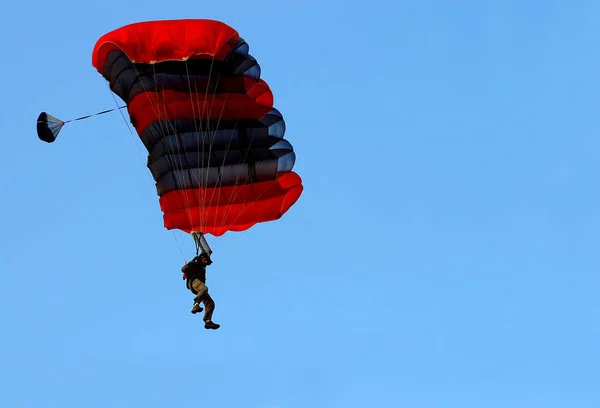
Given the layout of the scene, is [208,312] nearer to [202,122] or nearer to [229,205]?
[229,205]

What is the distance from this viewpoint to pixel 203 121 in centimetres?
3528

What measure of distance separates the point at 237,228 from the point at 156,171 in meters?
1.92

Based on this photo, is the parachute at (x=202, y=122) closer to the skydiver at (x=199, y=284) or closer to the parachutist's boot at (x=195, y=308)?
the skydiver at (x=199, y=284)

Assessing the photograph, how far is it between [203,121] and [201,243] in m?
2.28

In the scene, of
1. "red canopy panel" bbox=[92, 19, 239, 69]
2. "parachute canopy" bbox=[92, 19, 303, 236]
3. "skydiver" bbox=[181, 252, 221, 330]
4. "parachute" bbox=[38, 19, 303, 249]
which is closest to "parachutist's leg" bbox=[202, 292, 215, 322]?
"skydiver" bbox=[181, 252, 221, 330]

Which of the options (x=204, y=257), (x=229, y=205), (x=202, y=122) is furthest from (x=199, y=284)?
(x=202, y=122)

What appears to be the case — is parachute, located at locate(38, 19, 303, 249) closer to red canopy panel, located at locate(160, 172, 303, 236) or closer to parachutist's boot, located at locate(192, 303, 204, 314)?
red canopy panel, located at locate(160, 172, 303, 236)

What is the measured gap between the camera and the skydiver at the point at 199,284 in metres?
33.6

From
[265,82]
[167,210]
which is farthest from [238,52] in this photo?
[167,210]

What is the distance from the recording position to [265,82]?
35.4m

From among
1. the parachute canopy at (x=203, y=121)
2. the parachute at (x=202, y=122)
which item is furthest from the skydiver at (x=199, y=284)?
the parachute canopy at (x=203, y=121)

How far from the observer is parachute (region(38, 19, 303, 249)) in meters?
34.3

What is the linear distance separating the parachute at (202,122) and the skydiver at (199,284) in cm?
108

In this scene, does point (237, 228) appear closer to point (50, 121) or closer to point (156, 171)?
point (156, 171)
